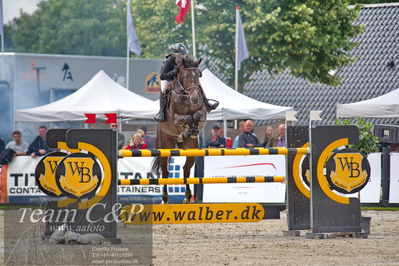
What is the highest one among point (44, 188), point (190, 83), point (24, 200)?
point (190, 83)

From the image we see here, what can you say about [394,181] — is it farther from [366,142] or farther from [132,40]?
[132,40]

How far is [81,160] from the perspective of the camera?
10.5 meters

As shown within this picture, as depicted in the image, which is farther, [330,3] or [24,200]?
[330,3]

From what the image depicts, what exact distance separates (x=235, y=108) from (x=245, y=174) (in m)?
3.89

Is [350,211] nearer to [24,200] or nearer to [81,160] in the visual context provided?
[81,160]

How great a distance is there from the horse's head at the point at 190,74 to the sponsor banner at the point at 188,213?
276 centimetres

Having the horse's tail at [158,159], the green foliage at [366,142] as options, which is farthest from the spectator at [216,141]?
the horse's tail at [158,159]

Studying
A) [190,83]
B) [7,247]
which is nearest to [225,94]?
[190,83]

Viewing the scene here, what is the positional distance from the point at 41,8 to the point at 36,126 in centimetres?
5014

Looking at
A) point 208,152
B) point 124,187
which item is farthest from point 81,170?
point 124,187

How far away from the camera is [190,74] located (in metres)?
13.6

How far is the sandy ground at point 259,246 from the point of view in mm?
9070

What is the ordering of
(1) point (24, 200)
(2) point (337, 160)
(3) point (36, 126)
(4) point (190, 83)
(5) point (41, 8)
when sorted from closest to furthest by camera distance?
(2) point (337, 160) → (4) point (190, 83) → (1) point (24, 200) → (3) point (36, 126) → (5) point (41, 8)

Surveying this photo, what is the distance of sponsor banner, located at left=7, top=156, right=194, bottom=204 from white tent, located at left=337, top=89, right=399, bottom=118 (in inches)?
180
